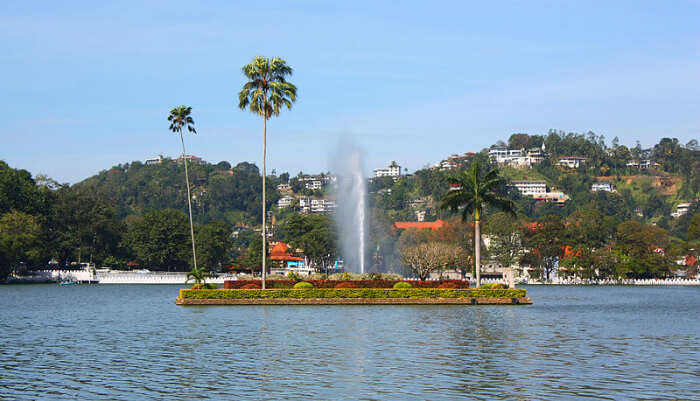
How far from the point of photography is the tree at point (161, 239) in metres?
158

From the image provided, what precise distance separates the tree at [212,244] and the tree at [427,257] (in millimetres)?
41515

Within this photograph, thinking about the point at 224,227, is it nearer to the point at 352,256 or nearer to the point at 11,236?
the point at 11,236

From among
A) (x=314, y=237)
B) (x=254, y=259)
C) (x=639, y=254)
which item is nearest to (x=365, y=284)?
(x=314, y=237)

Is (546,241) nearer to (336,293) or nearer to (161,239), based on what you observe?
(161,239)

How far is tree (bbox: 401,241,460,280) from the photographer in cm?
11056

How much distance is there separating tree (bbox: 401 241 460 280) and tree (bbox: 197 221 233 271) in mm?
41515

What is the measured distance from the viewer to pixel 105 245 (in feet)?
525

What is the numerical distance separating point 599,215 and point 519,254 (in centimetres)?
1987

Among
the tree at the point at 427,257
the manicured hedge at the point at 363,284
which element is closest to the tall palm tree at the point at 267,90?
the manicured hedge at the point at 363,284

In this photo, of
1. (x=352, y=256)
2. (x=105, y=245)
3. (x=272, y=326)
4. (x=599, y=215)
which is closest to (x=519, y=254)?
(x=599, y=215)

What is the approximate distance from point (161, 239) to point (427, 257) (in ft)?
218

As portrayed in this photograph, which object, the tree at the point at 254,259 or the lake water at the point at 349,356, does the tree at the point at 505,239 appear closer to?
the tree at the point at 254,259

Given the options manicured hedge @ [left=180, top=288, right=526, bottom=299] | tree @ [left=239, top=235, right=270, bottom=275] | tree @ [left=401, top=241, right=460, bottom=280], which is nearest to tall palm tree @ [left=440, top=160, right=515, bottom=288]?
manicured hedge @ [left=180, top=288, right=526, bottom=299]

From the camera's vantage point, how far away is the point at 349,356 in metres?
34.1
